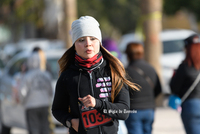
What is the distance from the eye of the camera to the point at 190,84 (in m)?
4.41

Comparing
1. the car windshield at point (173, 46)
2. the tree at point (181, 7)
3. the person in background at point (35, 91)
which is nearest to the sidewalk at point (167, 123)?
the car windshield at point (173, 46)

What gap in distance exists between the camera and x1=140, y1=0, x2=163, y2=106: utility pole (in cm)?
949

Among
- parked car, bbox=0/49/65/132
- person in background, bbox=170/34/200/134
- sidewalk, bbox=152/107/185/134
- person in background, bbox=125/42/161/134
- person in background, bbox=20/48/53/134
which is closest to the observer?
person in background, bbox=170/34/200/134

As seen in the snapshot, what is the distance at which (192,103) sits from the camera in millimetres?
4355

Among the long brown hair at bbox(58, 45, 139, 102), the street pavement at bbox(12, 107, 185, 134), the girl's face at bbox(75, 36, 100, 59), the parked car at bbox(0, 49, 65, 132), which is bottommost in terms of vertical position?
the street pavement at bbox(12, 107, 185, 134)

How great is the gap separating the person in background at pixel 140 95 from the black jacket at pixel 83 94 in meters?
1.80

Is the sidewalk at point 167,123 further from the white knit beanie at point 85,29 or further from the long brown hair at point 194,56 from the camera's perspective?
the white knit beanie at point 85,29

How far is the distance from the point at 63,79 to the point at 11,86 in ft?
15.4

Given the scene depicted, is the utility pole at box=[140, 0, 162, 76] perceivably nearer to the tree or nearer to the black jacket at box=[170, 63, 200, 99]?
the black jacket at box=[170, 63, 200, 99]

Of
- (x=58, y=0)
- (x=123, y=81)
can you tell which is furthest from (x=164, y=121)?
(x=58, y=0)

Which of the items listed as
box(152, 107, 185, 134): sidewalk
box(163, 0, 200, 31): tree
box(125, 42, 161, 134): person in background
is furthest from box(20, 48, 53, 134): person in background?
box(163, 0, 200, 31): tree

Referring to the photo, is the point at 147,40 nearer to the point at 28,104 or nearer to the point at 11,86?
the point at 11,86

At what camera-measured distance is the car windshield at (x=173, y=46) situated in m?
12.0

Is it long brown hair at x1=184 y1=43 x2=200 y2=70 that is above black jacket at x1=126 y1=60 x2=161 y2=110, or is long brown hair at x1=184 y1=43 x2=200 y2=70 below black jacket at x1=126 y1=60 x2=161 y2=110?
above
